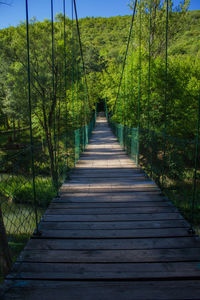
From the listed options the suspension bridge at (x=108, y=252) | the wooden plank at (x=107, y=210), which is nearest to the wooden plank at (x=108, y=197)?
the suspension bridge at (x=108, y=252)

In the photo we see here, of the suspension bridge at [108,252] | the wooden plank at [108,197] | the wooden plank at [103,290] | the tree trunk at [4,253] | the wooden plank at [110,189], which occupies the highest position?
the wooden plank at [110,189]

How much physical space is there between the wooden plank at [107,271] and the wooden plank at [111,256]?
0.04 m

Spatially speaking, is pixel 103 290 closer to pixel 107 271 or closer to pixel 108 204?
pixel 107 271

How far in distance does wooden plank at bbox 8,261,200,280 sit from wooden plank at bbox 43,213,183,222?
2.17 ft

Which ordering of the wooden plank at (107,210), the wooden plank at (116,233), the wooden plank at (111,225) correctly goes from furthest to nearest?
the wooden plank at (107,210) → the wooden plank at (111,225) → the wooden plank at (116,233)

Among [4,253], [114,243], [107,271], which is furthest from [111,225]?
[4,253]

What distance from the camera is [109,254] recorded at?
5.05 feet

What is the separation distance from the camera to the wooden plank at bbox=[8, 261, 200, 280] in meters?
1.31

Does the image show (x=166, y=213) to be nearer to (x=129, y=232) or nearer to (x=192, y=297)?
(x=129, y=232)

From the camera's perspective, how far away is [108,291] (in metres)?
1.21

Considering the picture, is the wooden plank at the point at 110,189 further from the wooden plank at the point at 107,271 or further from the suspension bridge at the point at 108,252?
the wooden plank at the point at 107,271

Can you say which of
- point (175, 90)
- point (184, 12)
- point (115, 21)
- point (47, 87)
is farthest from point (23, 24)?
point (115, 21)

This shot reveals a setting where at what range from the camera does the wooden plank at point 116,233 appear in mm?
1788

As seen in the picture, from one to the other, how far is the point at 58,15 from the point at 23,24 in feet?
5.80
